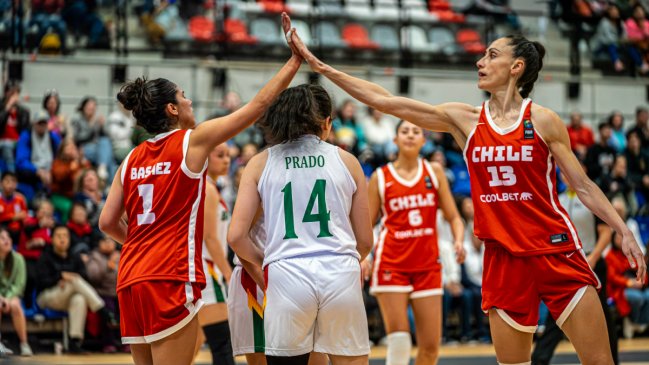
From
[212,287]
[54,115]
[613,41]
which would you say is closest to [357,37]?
[613,41]

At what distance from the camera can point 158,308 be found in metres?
4.29

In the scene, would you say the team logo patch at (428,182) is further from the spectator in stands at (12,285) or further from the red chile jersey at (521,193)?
the spectator in stands at (12,285)

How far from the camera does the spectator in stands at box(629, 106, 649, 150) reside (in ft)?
47.6

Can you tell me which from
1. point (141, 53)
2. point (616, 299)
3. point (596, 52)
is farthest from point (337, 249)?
point (596, 52)

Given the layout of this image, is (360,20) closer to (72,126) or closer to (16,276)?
(72,126)

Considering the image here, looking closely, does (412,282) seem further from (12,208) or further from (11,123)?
(11,123)

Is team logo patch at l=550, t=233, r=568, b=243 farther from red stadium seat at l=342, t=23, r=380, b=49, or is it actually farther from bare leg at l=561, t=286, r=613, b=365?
red stadium seat at l=342, t=23, r=380, b=49

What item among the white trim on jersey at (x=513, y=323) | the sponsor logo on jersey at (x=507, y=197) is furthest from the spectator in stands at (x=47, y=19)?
the white trim on jersey at (x=513, y=323)

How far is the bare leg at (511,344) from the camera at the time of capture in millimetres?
4691

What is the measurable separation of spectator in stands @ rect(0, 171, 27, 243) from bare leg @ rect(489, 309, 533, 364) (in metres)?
7.40

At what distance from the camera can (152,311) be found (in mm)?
4297

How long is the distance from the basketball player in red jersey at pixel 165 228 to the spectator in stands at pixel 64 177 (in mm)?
7175

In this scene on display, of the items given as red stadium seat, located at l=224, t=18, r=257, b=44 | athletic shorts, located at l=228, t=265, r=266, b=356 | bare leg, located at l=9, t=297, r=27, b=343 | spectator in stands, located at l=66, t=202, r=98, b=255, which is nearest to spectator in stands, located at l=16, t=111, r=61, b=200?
spectator in stands, located at l=66, t=202, r=98, b=255

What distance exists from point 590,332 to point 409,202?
2.82m
